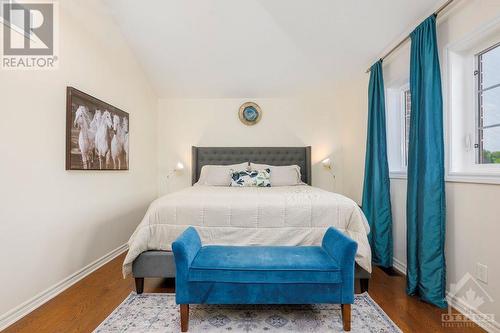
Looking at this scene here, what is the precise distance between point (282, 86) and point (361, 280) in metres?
2.95

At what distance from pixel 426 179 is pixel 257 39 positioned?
2.47 meters

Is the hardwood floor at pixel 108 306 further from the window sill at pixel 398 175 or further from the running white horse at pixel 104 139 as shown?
the running white horse at pixel 104 139

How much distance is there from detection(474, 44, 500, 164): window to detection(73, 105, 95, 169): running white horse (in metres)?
3.34

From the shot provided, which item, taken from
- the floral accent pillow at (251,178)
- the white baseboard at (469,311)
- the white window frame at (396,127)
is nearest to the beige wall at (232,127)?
the floral accent pillow at (251,178)

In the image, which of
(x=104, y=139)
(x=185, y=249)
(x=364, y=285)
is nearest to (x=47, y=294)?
(x=185, y=249)

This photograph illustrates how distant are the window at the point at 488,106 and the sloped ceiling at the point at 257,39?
2.00 ft

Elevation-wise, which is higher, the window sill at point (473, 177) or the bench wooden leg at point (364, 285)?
the window sill at point (473, 177)

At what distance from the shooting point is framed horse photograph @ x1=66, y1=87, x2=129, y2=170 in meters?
2.25

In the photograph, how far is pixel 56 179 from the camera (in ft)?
6.97

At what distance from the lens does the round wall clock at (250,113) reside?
4.22 metres

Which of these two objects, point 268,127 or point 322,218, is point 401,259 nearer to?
point 322,218

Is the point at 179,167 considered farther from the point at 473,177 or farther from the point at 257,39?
the point at 473,177

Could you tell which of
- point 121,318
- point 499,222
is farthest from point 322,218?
point 121,318

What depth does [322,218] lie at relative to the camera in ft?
6.80
